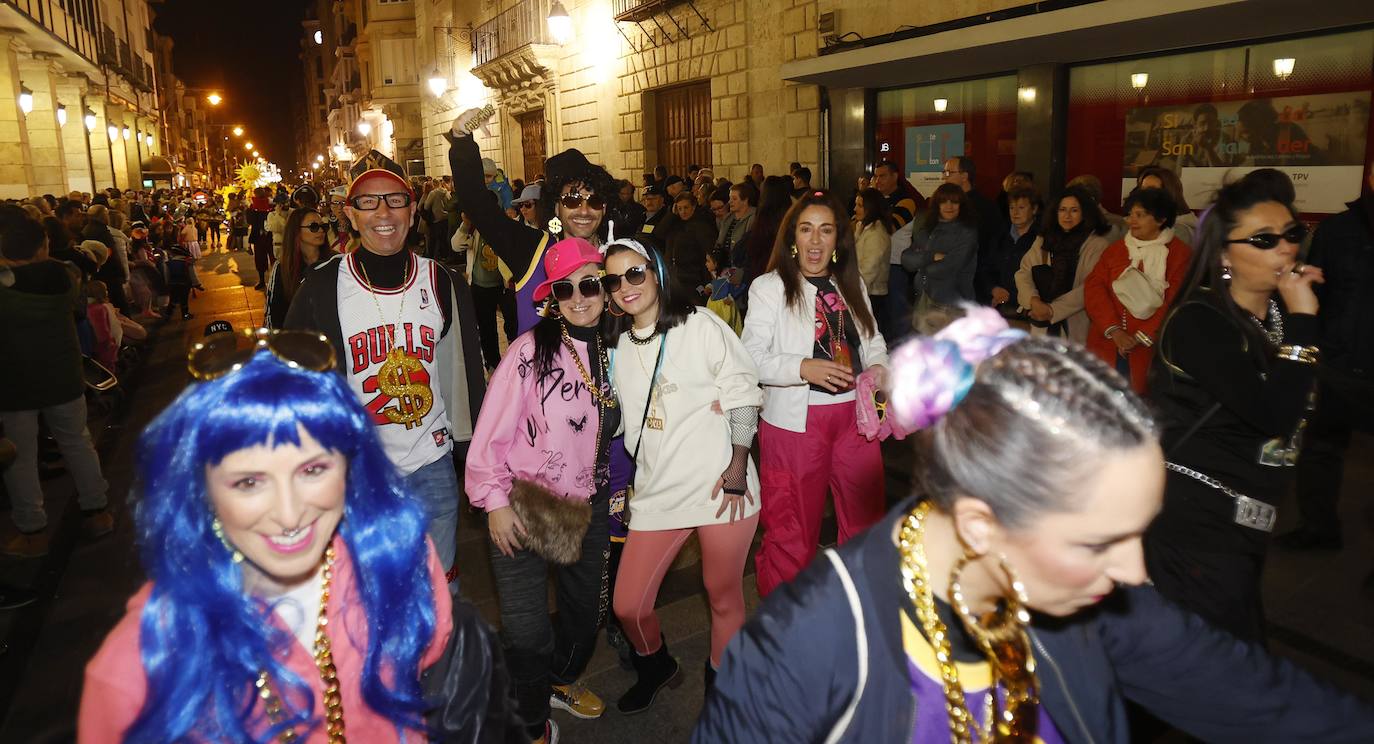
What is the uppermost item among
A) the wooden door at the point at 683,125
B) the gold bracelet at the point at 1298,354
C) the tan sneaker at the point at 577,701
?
the wooden door at the point at 683,125

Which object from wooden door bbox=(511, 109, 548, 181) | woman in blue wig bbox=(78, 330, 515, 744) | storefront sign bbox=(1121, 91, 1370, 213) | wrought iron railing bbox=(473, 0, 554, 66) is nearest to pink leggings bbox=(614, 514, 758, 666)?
woman in blue wig bbox=(78, 330, 515, 744)

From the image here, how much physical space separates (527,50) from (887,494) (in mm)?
18944

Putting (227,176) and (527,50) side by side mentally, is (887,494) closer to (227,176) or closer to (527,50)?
(527,50)

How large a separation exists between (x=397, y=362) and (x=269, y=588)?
5.74 ft

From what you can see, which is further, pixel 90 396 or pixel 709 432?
pixel 90 396

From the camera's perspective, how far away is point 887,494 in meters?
5.85

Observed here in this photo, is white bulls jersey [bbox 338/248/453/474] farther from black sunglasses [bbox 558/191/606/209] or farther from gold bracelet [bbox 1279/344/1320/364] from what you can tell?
gold bracelet [bbox 1279/344/1320/364]

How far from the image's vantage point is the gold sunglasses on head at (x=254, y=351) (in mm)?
1605

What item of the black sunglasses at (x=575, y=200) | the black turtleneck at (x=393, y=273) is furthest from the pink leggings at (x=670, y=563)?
the black sunglasses at (x=575, y=200)

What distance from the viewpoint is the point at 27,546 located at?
17.7ft

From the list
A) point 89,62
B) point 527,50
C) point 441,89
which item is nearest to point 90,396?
point 527,50

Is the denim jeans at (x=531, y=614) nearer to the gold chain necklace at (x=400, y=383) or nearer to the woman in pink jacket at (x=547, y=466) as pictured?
the woman in pink jacket at (x=547, y=466)

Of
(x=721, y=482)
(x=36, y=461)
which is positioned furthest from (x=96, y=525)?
(x=721, y=482)

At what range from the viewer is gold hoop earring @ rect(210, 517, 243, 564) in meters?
1.65
